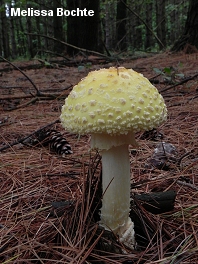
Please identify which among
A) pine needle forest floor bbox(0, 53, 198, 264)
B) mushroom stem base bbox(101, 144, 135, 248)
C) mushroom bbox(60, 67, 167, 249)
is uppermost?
mushroom bbox(60, 67, 167, 249)

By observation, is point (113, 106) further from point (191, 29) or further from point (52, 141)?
point (191, 29)

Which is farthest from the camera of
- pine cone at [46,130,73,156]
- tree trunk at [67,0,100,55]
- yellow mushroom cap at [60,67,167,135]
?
tree trunk at [67,0,100,55]

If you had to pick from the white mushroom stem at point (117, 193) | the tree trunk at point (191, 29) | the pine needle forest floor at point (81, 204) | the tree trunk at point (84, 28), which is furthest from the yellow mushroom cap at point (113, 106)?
the tree trunk at point (84, 28)

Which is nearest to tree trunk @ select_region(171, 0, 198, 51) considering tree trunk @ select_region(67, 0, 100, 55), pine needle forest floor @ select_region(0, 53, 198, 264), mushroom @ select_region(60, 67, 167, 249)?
tree trunk @ select_region(67, 0, 100, 55)

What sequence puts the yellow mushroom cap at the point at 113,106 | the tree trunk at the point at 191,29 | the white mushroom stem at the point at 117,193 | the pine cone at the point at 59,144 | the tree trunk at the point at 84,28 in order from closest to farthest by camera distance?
the yellow mushroom cap at the point at 113,106 → the white mushroom stem at the point at 117,193 → the pine cone at the point at 59,144 → the tree trunk at the point at 191,29 → the tree trunk at the point at 84,28

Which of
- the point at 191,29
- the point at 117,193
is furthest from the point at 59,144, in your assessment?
the point at 191,29

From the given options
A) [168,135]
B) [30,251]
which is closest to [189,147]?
[168,135]

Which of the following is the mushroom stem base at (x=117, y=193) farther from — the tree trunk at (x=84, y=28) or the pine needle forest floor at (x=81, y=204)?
the tree trunk at (x=84, y=28)

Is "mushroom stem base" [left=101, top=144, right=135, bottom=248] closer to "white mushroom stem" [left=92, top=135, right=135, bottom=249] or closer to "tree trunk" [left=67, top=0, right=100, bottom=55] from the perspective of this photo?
"white mushroom stem" [left=92, top=135, right=135, bottom=249]
